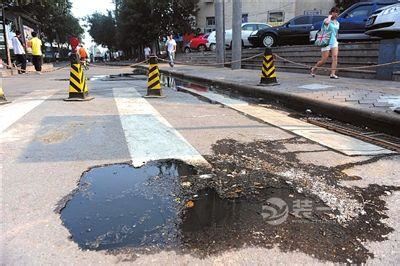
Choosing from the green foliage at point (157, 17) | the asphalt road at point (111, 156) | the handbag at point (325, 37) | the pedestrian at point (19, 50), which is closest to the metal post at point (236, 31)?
the handbag at point (325, 37)

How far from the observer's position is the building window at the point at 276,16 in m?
42.1

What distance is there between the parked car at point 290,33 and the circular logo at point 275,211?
17.9m

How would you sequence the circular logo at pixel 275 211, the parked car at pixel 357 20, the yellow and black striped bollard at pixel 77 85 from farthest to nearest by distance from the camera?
the parked car at pixel 357 20
the yellow and black striped bollard at pixel 77 85
the circular logo at pixel 275 211

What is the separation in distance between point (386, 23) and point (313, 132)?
6147 millimetres

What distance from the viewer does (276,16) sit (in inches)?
1667

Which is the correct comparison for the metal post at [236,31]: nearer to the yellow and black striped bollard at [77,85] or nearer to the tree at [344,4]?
the yellow and black striped bollard at [77,85]

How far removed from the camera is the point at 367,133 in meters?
6.08

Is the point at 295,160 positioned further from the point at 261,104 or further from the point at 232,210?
the point at 261,104

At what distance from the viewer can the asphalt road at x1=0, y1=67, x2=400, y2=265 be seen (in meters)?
2.56

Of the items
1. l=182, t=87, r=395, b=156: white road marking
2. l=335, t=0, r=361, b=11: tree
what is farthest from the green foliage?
l=182, t=87, r=395, b=156: white road marking

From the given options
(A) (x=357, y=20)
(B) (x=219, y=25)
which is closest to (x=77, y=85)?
(A) (x=357, y=20)

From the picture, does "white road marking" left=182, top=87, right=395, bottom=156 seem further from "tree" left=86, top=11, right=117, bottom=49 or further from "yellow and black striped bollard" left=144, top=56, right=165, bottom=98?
"tree" left=86, top=11, right=117, bottom=49

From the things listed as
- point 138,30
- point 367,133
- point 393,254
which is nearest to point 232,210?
point 393,254

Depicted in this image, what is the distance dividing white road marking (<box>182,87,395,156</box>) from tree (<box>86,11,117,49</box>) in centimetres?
6097
